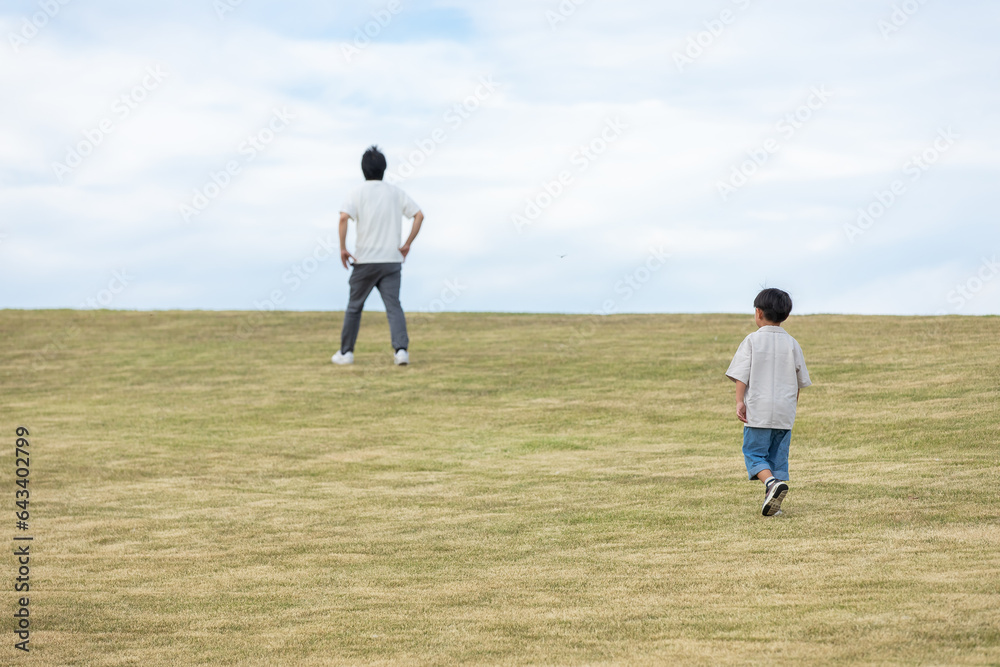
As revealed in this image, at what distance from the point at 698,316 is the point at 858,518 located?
1283 centimetres

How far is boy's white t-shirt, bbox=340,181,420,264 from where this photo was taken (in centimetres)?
1417

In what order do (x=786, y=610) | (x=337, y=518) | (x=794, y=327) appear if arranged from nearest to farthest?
1. (x=786, y=610)
2. (x=337, y=518)
3. (x=794, y=327)

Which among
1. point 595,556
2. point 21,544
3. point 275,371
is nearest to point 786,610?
point 595,556

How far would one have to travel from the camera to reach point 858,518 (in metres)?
6.51

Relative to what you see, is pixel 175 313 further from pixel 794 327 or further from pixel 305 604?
pixel 305 604

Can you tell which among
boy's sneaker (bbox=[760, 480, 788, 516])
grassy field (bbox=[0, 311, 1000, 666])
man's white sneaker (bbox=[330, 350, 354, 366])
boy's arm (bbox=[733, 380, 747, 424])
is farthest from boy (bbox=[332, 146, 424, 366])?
boy's sneaker (bbox=[760, 480, 788, 516])

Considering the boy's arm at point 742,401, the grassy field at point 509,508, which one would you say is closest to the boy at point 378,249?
the grassy field at point 509,508

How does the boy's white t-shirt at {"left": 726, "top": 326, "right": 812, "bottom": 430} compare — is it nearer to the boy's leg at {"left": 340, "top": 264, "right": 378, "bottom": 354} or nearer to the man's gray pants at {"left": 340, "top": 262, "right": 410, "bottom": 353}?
the man's gray pants at {"left": 340, "top": 262, "right": 410, "bottom": 353}

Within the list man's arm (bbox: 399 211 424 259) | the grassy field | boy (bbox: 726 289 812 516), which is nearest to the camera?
the grassy field

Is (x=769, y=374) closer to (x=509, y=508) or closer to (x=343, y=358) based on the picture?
(x=509, y=508)

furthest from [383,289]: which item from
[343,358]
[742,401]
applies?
[742,401]

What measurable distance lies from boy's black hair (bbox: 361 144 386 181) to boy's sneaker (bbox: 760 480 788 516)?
9138mm

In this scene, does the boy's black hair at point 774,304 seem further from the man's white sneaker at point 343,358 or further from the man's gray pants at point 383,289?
the man's white sneaker at point 343,358

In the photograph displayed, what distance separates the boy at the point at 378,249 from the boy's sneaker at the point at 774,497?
817cm
